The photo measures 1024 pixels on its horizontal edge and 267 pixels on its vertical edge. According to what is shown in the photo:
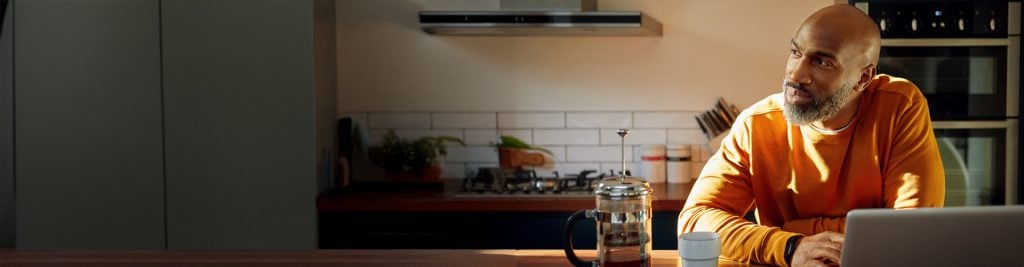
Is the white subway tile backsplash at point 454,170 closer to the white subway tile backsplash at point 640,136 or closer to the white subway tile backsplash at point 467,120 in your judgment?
the white subway tile backsplash at point 467,120

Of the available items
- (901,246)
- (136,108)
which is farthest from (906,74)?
(136,108)

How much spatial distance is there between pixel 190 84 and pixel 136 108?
0.22 m

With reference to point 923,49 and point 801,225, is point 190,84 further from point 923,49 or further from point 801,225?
point 923,49

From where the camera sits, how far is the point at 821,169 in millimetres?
2285

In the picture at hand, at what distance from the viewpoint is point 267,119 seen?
3.62m

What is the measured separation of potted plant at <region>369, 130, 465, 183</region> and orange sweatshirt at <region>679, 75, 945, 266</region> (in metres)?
1.74

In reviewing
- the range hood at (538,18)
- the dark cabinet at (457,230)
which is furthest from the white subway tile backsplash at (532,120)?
the dark cabinet at (457,230)

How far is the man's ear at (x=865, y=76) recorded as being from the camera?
2.21 m

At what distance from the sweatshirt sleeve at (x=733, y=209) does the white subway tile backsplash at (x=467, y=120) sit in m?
1.81

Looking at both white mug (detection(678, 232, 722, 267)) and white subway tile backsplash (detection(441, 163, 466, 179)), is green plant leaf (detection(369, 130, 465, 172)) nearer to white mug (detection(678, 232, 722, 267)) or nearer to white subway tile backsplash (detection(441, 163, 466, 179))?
white subway tile backsplash (detection(441, 163, 466, 179))

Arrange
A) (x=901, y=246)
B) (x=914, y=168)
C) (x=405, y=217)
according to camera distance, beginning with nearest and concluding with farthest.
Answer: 1. (x=901, y=246)
2. (x=914, y=168)
3. (x=405, y=217)

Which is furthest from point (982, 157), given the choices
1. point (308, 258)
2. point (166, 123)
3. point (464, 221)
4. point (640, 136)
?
point (166, 123)

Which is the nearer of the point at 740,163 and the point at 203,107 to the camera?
the point at 740,163

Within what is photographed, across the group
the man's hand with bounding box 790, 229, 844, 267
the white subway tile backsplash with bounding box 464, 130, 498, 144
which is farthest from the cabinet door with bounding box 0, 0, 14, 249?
the man's hand with bounding box 790, 229, 844, 267
